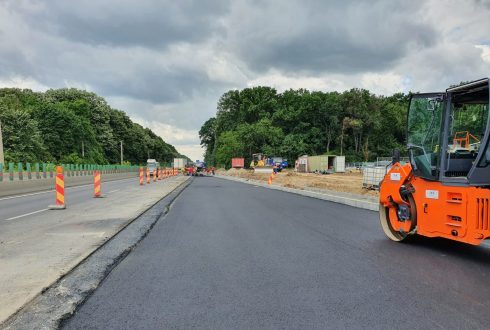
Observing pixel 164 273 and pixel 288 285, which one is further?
pixel 164 273

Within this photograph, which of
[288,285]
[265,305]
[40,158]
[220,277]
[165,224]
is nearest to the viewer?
[265,305]

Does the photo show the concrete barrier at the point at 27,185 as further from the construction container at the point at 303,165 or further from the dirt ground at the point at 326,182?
the construction container at the point at 303,165

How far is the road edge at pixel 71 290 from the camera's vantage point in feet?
12.9

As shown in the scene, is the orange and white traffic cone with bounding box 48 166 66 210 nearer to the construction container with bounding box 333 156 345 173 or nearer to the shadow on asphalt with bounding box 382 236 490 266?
the shadow on asphalt with bounding box 382 236 490 266

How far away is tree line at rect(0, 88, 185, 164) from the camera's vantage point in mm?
53875

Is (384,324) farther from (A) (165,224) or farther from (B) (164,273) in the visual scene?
(A) (165,224)

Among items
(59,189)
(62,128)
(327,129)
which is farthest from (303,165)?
(59,189)

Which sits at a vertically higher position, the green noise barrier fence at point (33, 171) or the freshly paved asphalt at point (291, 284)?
the green noise barrier fence at point (33, 171)

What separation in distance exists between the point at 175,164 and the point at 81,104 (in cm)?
2529

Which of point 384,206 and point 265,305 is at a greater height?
point 384,206

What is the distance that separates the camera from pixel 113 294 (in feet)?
15.8

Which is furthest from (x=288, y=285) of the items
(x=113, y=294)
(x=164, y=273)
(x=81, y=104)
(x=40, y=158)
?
(x=81, y=104)

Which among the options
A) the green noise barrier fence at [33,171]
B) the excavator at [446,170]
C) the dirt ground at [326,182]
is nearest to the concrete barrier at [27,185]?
the green noise barrier fence at [33,171]

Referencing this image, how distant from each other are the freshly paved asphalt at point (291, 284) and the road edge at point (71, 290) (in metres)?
0.14
